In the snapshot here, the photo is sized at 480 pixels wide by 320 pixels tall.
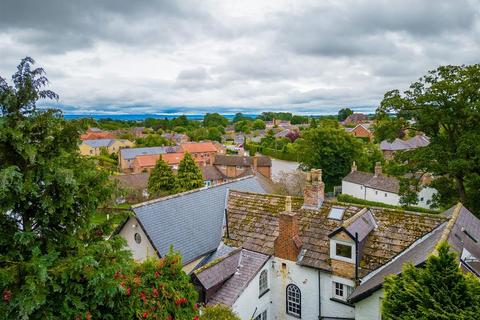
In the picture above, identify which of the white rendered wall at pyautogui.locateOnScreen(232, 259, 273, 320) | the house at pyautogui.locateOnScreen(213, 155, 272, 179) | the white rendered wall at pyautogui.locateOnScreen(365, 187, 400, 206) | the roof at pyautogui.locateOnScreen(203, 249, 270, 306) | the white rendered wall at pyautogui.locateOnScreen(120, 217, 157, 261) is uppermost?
the white rendered wall at pyautogui.locateOnScreen(120, 217, 157, 261)

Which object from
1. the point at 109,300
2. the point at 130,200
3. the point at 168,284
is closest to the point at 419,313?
the point at 168,284

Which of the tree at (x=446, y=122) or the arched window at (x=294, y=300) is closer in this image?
the arched window at (x=294, y=300)

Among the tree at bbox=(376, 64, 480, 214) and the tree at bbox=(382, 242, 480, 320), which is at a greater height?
the tree at bbox=(376, 64, 480, 214)

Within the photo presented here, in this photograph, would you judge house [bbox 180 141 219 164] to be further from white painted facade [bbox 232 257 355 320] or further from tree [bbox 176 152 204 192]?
white painted facade [bbox 232 257 355 320]

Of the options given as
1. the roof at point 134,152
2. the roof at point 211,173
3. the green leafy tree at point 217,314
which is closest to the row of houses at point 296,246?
the green leafy tree at point 217,314

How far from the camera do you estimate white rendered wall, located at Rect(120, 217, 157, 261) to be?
15750mm

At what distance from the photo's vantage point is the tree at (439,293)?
8641mm

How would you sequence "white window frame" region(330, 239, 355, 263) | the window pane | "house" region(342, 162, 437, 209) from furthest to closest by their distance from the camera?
"house" region(342, 162, 437, 209), the window pane, "white window frame" region(330, 239, 355, 263)

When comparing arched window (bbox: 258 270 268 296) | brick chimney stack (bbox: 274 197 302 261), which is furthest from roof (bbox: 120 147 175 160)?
brick chimney stack (bbox: 274 197 302 261)

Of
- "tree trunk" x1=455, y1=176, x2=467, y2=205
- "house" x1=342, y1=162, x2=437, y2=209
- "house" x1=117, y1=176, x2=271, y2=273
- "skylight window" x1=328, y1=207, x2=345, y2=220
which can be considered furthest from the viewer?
"house" x1=342, y1=162, x2=437, y2=209

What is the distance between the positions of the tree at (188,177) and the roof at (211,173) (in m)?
20.9

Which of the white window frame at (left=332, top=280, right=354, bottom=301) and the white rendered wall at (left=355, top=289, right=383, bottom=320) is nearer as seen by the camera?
the white rendered wall at (left=355, top=289, right=383, bottom=320)

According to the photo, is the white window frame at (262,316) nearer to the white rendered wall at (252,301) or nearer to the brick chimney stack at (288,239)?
the white rendered wall at (252,301)

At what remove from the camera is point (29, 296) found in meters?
5.68
